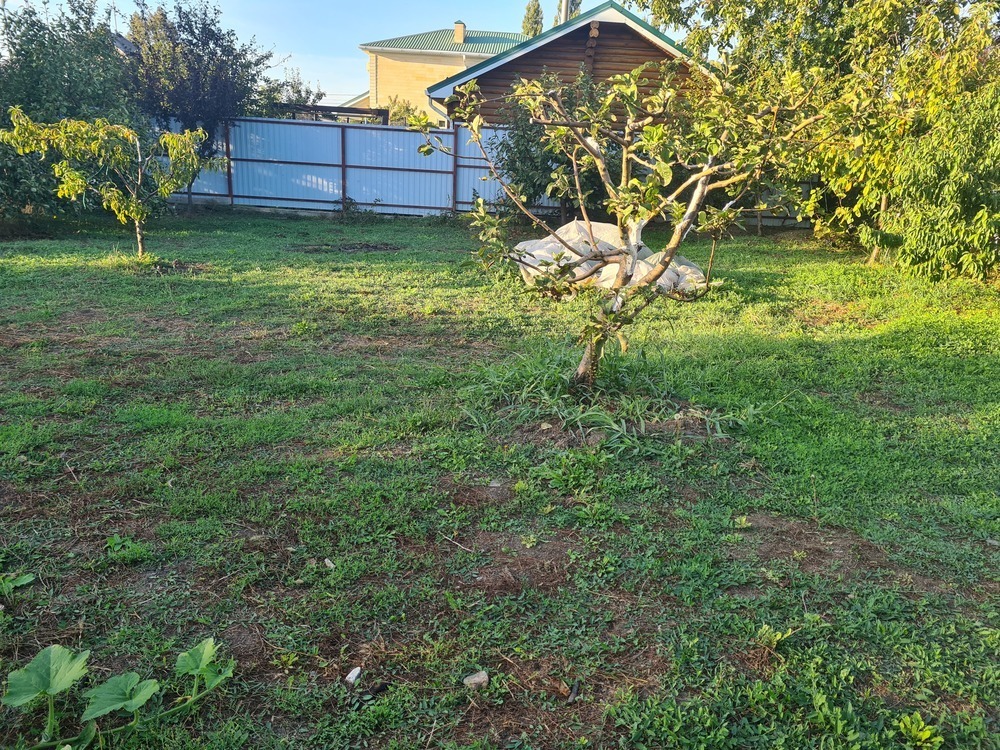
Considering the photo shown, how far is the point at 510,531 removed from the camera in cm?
287

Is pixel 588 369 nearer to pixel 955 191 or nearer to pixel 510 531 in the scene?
pixel 510 531

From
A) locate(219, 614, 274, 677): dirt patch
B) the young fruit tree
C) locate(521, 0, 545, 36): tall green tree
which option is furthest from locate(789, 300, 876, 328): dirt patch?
locate(521, 0, 545, 36): tall green tree

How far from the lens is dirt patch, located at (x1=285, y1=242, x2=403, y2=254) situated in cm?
1015

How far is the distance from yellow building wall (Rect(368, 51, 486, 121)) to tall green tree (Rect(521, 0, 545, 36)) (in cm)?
993

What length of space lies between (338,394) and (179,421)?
925 mm

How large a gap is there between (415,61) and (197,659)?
34180 mm

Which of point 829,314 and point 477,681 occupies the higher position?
point 829,314

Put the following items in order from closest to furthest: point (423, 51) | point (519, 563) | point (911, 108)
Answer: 1. point (519, 563)
2. point (911, 108)
3. point (423, 51)

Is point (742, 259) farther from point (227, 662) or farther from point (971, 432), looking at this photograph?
point (227, 662)

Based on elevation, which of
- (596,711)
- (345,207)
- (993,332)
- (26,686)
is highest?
(345,207)

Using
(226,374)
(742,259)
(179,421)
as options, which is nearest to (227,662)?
(179,421)

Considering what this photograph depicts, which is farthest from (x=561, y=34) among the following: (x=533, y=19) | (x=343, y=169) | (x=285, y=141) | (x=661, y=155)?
(x=533, y=19)

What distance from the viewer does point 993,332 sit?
5945mm

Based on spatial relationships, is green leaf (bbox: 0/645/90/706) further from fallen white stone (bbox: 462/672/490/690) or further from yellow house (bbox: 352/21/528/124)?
yellow house (bbox: 352/21/528/124)
